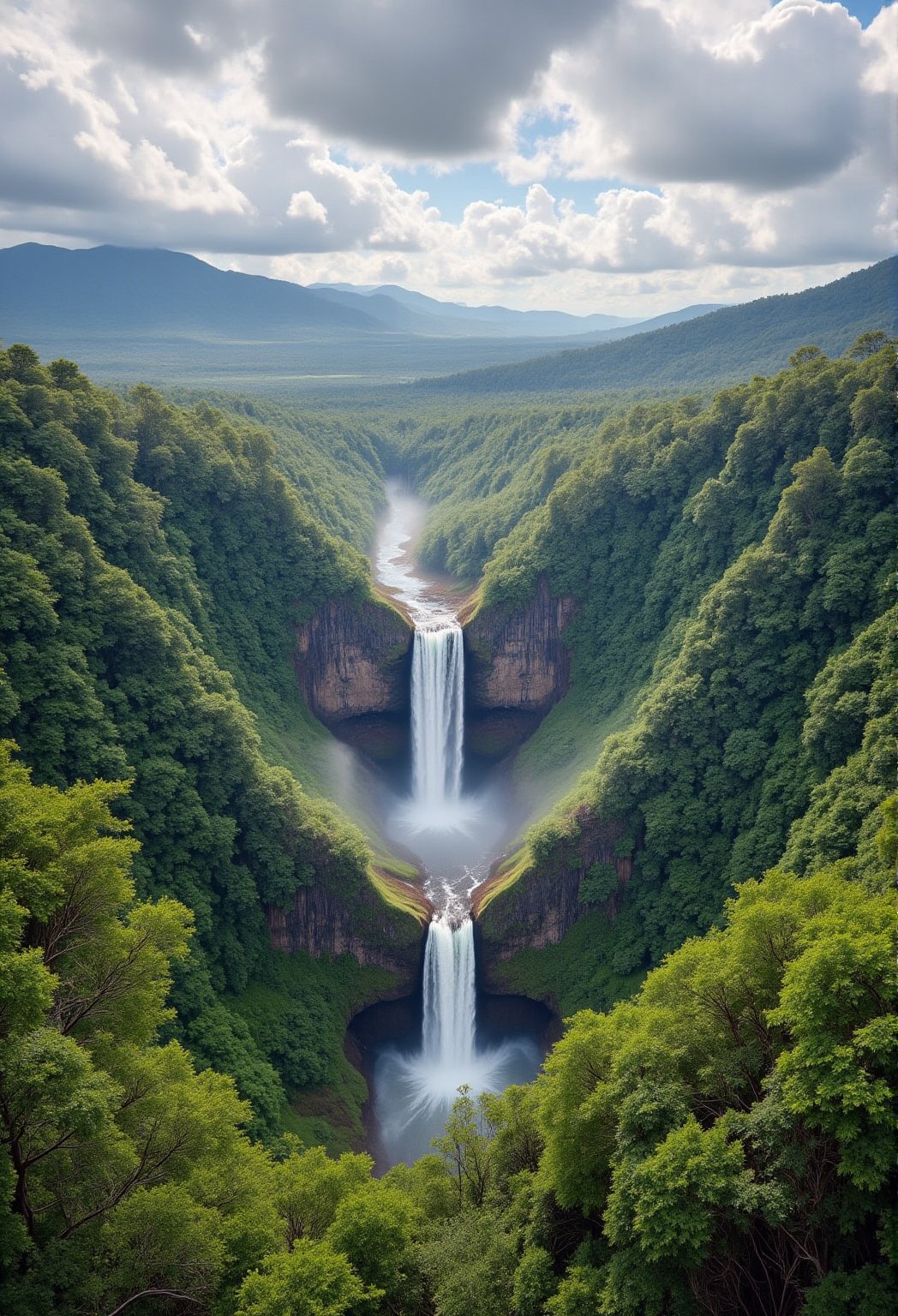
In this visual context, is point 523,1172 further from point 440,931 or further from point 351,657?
point 351,657

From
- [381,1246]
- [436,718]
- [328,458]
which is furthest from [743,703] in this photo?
[328,458]

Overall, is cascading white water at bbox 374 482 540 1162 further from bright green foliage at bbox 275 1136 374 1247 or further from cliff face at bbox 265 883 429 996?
bright green foliage at bbox 275 1136 374 1247

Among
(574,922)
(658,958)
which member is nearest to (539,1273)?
(658,958)

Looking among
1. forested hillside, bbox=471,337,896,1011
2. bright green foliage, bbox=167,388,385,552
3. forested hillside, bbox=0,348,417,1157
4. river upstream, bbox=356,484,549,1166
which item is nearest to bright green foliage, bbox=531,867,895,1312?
forested hillside, bbox=471,337,896,1011

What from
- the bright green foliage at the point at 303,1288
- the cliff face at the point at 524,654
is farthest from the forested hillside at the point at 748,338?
the bright green foliage at the point at 303,1288

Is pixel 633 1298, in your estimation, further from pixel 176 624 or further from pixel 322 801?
pixel 176 624
